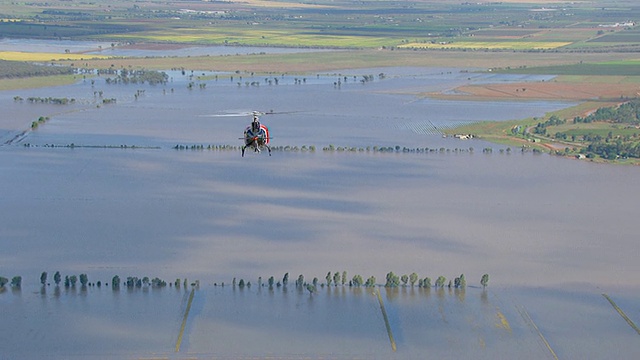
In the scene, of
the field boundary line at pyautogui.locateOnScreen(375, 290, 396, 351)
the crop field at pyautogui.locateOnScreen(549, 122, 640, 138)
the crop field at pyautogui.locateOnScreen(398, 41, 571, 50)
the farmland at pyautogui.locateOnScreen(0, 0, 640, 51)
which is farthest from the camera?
the farmland at pyautogui.locateOnScreen(0, 0, 640, 51)

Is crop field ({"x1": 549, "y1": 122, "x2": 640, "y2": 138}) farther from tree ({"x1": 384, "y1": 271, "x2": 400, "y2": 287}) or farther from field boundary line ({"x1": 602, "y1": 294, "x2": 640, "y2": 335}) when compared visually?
tree ({"x1": 384, "y1": 271, "x2": 400, "y2": 287})

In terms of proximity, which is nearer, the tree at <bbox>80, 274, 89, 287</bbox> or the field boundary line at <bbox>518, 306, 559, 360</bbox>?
the field boundary line at <bbox>518, 306, 559, 360</bbox>

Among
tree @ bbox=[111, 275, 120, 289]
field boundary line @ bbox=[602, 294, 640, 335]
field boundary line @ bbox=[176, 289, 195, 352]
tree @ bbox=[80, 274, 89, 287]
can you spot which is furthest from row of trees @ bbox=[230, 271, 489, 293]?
tree @ bbox=[80, 274, 89, 287]

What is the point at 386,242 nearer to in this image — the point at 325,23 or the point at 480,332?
the point at 480,332

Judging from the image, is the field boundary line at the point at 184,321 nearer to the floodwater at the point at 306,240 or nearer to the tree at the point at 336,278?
the floodwater at the point at 306,240

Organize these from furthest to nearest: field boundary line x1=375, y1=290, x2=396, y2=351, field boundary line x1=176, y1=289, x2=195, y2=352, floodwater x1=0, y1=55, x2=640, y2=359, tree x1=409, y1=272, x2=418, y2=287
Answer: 1. tree x1=409, y1=272, x2=418, y2=287
2. floodwater x1=0, y1=55, x2=640, y2=359
3. field boundary line x1=375, y1=290, x2=396, y2=351
4. field boundary line x1=176, y1=289, x2=195, y2=352

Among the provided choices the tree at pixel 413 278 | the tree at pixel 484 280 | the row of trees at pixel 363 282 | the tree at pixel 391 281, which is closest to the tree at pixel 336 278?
the row of trees at pixel 363 282

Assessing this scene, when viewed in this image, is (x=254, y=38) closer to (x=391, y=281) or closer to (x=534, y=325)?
(x=391, y=281)

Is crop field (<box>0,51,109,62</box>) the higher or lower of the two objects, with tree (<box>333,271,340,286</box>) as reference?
higher

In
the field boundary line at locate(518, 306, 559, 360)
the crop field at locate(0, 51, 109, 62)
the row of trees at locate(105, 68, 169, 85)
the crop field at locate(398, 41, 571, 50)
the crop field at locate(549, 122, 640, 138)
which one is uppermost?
the crop field at locate(398, 41, 571, 50)

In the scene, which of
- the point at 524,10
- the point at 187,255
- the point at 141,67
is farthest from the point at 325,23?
the point at 187,255

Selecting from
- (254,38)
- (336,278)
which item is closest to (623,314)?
(336,278)
